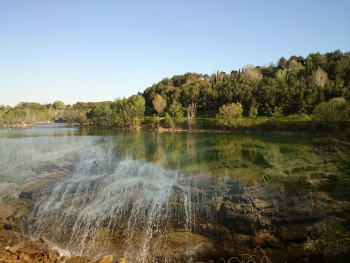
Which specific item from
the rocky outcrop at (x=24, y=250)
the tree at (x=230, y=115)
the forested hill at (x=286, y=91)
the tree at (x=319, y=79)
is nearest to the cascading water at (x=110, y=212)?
the rocky outcrop at (x=24, y=250)

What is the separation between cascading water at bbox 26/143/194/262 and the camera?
1047 cm

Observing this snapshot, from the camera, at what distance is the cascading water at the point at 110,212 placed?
10.5 metres

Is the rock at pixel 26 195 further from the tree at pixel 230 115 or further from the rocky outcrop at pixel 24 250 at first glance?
the tree at pixel 230 115

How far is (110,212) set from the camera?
44.3ft

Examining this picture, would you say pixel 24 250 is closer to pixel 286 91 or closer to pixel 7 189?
pixel 7 189

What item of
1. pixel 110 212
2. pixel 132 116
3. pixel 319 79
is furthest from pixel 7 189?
pixel 319 79

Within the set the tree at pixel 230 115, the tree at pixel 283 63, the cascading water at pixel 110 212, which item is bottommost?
the cascading water at pixel 110 212

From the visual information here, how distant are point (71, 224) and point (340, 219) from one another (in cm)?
1518

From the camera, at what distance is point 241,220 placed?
12.2 metres

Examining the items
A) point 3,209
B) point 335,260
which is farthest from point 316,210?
point 3,209

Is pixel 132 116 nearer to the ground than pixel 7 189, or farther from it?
farther from it

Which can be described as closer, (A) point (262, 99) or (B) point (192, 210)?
(B) point (192, 210)

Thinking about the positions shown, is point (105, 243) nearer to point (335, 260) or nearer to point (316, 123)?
point (335, 260)

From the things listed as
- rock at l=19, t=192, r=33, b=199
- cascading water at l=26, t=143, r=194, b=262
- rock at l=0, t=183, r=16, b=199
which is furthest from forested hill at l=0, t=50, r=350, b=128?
rock at l=0, t=183, r=16, b=199
